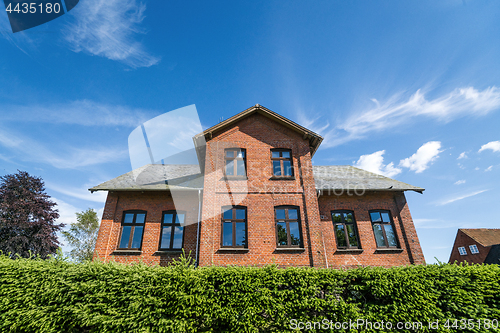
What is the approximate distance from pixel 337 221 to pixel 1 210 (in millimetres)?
28987

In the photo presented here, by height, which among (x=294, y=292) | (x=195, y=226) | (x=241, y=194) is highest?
(x=241, y=194)

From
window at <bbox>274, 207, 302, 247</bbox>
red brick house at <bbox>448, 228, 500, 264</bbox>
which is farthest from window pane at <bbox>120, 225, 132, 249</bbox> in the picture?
red brick house at <bbox>448, 228, 500, 264</bbox>

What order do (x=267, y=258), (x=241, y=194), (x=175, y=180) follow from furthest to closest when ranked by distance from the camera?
(x=175, y=180)
(x=241, y=194)
(x=267, y=258)

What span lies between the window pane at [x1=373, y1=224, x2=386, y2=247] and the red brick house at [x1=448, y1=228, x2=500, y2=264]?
24.3 metres

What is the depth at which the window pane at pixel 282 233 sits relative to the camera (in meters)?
10.7

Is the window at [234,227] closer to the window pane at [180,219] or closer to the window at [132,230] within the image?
the window pane at [180,219]

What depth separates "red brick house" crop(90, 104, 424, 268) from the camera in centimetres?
1064

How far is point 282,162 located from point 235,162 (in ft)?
8.53

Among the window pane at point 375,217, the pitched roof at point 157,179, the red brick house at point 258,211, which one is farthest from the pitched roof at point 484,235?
the pitched roof at point 157,179

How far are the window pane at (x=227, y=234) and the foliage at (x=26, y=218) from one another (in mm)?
19443

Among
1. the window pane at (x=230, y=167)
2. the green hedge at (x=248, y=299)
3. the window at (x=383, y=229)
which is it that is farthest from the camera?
the window at (x=383, y=229)

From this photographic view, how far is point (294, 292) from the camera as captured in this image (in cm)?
613

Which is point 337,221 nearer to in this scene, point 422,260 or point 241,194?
point 422,260

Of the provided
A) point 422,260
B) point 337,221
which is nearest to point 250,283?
point 337,221
